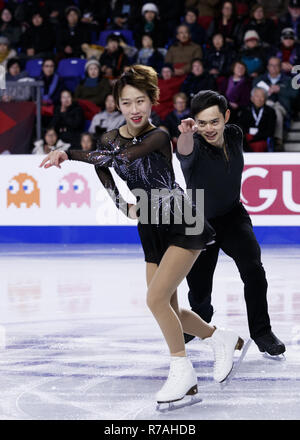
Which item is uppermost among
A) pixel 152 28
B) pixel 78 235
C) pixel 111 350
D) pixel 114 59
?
pixel 152 28

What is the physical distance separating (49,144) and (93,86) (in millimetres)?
1506

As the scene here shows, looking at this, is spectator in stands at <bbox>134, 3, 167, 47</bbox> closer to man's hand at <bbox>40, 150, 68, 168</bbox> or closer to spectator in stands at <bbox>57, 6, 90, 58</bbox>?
spectator in stands at <bbox>57, 6, 90, 58</bbox>

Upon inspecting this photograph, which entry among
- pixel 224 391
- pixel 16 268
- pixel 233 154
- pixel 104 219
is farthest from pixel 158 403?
pixel 104 219

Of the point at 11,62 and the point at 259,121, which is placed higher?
the point at 11,62

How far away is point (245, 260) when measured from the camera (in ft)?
14.8

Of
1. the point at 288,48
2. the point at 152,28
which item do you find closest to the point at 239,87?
the point at 288,48

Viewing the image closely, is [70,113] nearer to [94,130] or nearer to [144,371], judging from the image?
[94,130]

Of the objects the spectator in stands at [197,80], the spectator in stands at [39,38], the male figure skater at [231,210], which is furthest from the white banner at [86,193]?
the male figure skater at [231,210]

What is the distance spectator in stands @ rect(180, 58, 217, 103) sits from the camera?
465 inches

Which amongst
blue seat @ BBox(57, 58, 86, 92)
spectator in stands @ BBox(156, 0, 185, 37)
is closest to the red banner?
blue seat @ BBox(57, 58, 86, 92)

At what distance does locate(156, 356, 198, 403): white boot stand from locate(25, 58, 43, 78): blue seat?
34.7 feet

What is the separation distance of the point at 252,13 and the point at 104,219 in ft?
16.2

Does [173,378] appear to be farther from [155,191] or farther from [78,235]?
[78,235]
